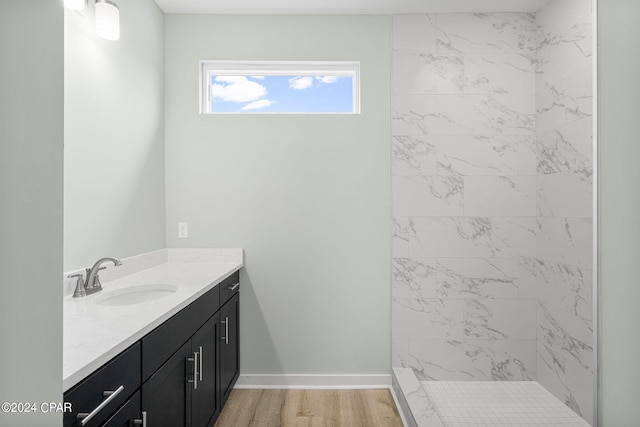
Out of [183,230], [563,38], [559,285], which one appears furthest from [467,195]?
[183,230]

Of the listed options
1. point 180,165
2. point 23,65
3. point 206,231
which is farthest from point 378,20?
point 23,65

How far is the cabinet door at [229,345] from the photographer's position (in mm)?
2328

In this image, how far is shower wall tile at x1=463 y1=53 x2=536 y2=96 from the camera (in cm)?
285

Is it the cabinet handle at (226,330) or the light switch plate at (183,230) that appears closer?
the cabinet handle at (226,330)

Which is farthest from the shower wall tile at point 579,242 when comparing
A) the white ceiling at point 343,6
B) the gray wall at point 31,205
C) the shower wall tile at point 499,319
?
the gray wall at point 31,205

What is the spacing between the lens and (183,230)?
9.32 feet

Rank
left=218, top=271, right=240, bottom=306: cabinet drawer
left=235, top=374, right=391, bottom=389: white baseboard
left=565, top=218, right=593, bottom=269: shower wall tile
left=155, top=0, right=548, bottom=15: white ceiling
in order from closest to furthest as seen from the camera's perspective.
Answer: left=565, top=218, right=593, bottom=269: shower wall tile, left=218, top=271, right=240, bottom=306: cabinet drawer, left=155, top=0, right=548, bottom=15: white ceiling, left=235, top=374, right=391, bottom=389: white baseboard

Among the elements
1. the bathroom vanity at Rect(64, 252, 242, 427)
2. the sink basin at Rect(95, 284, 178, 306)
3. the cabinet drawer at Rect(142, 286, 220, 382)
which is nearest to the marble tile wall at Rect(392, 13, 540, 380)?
the bathroom vanity at Rect(64, 252, 242, 427)

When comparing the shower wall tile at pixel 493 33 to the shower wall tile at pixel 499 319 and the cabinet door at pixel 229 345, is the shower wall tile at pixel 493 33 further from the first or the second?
the cabinet door at pixel 229 345

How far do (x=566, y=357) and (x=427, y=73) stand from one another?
2132 millimetres

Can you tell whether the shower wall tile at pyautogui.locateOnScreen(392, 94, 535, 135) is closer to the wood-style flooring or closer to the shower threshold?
the shower threshold

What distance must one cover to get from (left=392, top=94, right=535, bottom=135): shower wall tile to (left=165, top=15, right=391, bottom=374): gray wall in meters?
0.14

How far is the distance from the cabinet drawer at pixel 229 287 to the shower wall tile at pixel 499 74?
7.03 feet

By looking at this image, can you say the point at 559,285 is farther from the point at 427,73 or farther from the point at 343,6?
the point at 343,6
